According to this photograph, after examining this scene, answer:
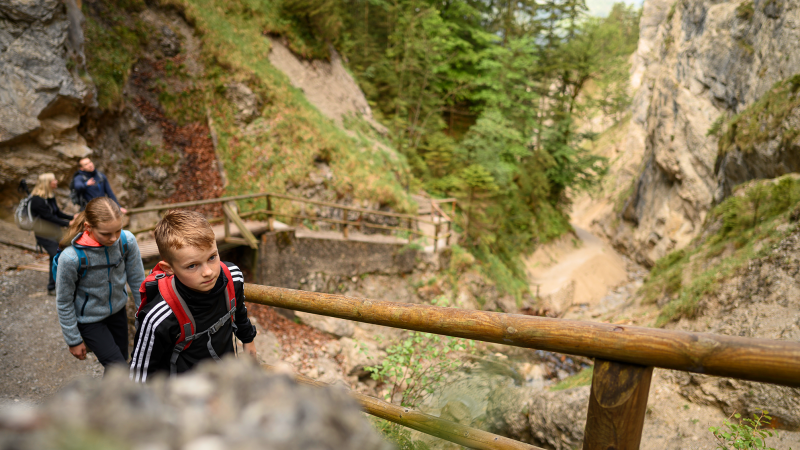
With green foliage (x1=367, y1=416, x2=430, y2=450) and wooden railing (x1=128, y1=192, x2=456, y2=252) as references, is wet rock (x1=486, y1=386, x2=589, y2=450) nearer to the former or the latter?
green foliage (x1=367, y1=416, x2=430, y2=450)

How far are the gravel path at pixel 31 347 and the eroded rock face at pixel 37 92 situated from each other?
2.71m

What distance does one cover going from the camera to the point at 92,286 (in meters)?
2.67

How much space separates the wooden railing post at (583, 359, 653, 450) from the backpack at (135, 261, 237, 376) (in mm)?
1576

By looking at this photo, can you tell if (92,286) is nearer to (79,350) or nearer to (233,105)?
(79,350)

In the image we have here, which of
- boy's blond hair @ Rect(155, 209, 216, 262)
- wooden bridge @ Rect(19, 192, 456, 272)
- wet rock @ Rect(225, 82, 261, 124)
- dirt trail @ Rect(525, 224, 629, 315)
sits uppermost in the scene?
wet rock @ Rect(225, 82, 261, 124)

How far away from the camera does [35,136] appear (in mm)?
7184

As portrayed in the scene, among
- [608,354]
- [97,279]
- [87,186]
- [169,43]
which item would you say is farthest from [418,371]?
[169,43]

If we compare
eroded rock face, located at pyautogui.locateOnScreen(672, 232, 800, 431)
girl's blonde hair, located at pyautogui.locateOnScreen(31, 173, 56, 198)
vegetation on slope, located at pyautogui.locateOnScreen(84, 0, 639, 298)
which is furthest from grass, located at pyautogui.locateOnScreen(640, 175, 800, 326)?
girl's blonde hair, located at pyautogui.locateOnScreen(31, 173, 56, 198)

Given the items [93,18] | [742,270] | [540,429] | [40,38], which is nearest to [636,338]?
[540,429]

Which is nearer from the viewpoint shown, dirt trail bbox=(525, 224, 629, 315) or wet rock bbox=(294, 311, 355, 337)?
wet rock bbox=(294, 311, 355, 337)

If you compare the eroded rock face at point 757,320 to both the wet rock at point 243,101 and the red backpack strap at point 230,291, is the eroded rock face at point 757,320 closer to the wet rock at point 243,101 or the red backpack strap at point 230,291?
the red backpack strap at point 230,291

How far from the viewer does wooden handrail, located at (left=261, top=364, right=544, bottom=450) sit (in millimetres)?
1593

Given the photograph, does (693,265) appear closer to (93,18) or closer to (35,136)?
(35,136)

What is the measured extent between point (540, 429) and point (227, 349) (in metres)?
3.86
